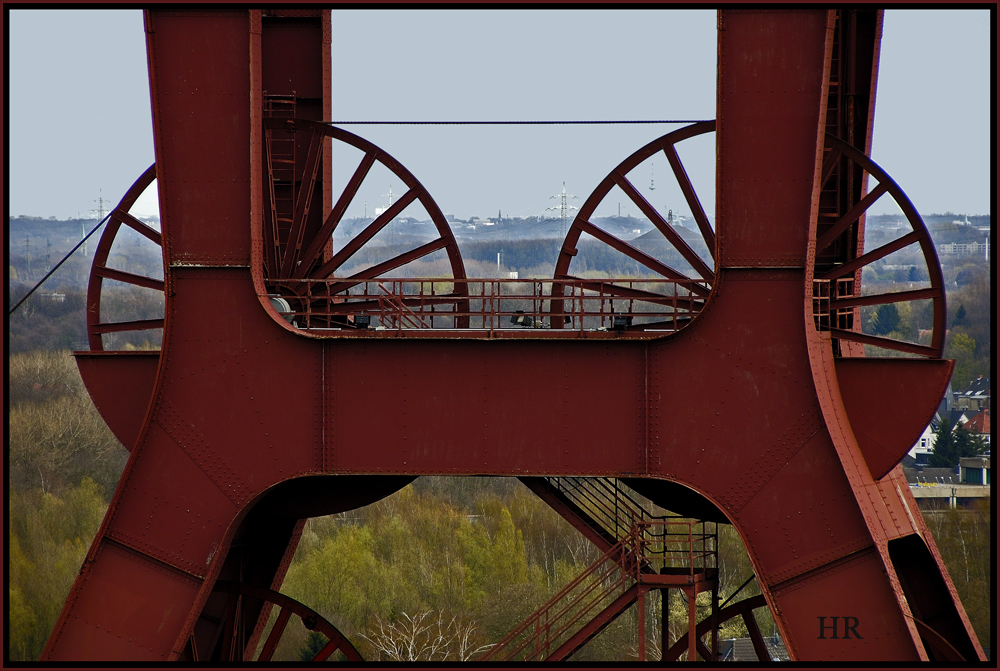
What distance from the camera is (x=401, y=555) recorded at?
59062 millimetres

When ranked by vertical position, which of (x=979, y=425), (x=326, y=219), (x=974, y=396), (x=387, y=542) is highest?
(x=326, y=219)

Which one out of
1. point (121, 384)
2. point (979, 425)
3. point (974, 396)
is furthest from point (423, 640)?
point (974, 396)

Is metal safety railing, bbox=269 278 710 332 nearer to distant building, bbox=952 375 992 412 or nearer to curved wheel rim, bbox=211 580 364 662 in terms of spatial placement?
curved wheel rim, bbox=211 580 364 662

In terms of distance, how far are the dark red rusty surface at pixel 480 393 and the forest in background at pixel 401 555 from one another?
33.9 m

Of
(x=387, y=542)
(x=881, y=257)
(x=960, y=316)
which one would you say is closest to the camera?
(x=881, y=257)

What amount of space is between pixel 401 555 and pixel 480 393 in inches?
1890

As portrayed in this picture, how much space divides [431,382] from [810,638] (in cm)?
497

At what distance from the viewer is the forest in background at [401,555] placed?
1982 inches

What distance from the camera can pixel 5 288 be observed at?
40.3 ft

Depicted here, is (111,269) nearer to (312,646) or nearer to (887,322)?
(312,646)

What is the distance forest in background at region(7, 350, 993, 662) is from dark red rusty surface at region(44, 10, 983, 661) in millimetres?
33890

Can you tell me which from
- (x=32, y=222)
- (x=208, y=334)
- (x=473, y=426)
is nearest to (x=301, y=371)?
(x=208, y=334)

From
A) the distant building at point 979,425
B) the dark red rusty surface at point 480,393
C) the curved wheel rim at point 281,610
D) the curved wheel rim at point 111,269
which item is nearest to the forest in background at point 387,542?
the distant building at point 979,425

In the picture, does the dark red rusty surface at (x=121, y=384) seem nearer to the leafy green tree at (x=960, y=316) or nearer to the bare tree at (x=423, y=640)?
the bare tree at (x=423, y=640)
